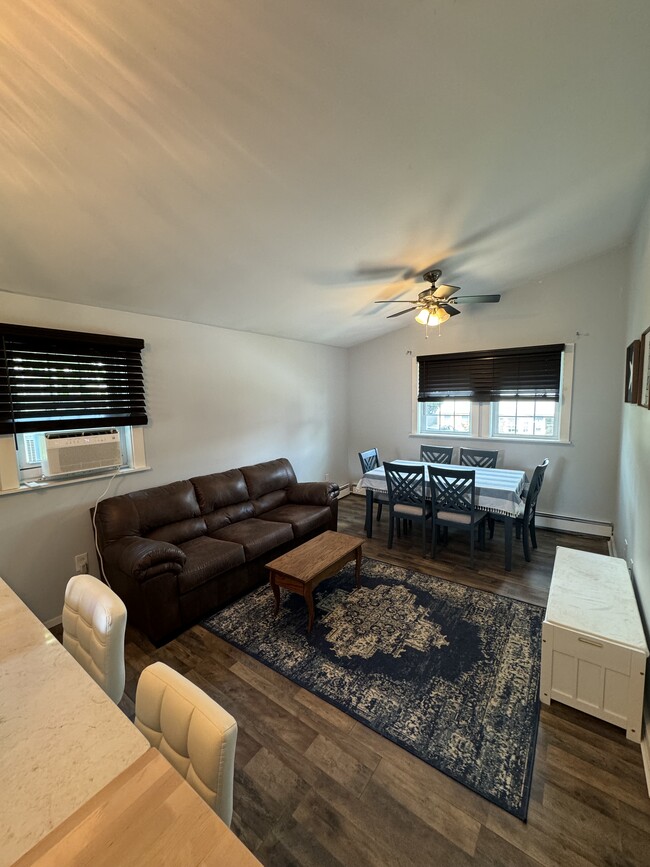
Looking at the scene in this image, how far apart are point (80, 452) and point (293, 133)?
252 centimetres

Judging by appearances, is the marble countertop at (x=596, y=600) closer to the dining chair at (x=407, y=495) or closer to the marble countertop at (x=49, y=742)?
the dining chair at (x=407, y=495)

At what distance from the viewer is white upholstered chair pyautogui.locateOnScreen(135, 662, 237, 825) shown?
34.6 inches

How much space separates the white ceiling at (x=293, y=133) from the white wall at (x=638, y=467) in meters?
0.55

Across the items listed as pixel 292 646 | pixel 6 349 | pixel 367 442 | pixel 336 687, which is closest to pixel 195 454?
pixel 6 349

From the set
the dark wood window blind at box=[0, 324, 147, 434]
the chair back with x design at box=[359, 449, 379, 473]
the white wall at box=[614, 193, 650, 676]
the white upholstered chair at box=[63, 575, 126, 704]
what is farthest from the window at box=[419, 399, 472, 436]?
the white upholstered chair at box=[63, 575, 126, 704]

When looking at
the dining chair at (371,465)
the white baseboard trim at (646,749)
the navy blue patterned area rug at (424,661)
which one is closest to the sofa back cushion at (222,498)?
the navy blue patterned area rug at (424,661)

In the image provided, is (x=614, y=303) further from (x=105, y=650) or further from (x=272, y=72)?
(x=105, y=650)

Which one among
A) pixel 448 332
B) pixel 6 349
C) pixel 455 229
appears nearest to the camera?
pixel 6 349

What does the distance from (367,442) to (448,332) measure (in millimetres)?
2019

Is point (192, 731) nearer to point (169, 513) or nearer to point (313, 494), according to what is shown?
point (169, 513)

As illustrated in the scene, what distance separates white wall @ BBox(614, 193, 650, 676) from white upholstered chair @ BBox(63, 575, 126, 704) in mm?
2415

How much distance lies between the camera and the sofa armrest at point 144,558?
235 centimetres

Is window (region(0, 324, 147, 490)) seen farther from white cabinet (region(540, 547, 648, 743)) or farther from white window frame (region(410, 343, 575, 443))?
white window frame (region(410, 343, 575, 443))

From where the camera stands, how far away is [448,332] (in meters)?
4.82
